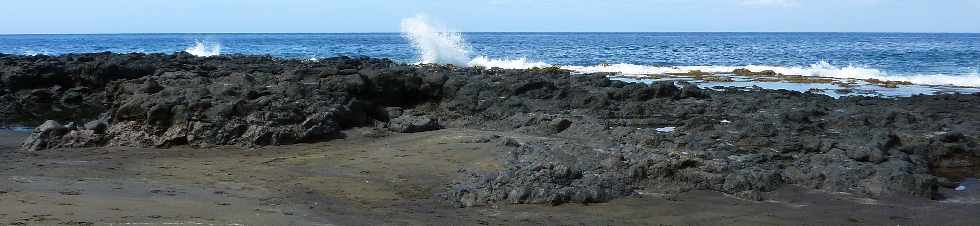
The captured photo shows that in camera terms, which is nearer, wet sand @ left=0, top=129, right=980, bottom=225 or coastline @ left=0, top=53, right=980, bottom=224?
wet sand @ left=0, top=129, right=980, bottom=225

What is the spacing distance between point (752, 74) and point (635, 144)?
65.3 ft

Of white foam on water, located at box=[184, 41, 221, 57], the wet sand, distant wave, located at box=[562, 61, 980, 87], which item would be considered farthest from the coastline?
white foam on water, located at box=[184, 41, 221, 57]

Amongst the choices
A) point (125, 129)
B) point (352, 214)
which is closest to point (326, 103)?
point (125, 129)

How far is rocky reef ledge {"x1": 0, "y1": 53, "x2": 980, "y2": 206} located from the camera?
870 cm

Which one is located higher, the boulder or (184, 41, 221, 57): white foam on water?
the boulder

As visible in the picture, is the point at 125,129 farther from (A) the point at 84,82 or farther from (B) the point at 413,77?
(A) the point at 84,82

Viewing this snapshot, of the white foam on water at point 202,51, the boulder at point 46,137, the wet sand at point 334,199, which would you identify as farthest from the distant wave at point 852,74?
the boulder at point 46,137

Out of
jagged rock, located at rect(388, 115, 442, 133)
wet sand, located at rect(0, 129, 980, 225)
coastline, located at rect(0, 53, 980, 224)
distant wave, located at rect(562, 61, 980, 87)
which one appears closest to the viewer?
wet sand, located at rect(0, 129, 980, 225)

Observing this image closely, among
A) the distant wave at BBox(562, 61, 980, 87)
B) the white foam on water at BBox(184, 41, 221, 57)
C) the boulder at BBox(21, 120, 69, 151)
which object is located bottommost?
the white foam on water at BBox(184, 41, 221, 57)

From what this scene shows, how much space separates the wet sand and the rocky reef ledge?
0.35 metres

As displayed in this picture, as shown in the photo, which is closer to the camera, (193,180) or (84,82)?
(193,180)

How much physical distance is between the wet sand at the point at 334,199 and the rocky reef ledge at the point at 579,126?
35 centimetres

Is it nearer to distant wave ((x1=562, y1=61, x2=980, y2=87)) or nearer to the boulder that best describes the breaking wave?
distant wave ((x1=562, y1=61, x2=980, y2=87))

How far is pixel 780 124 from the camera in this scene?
1226 cm
